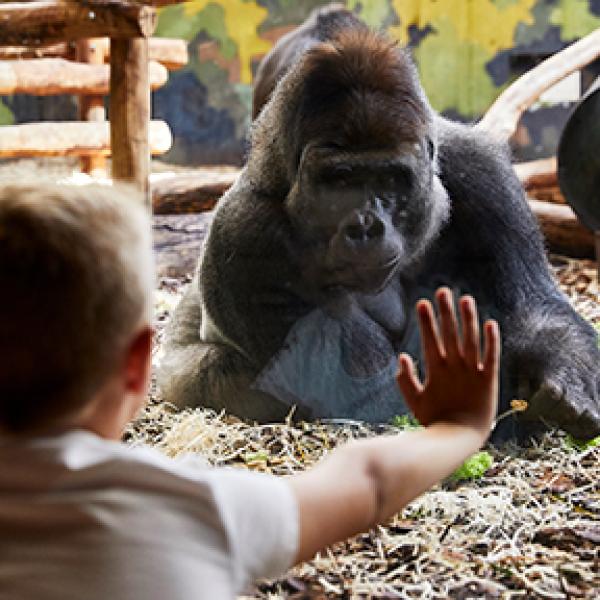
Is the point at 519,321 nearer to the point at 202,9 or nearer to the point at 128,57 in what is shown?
the point at 202,9

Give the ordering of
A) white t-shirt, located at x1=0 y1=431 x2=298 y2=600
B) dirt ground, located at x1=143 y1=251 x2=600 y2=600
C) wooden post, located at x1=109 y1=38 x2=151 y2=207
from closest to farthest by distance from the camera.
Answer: white t-shirt, located at x1=0 y1=431 x2=298 y2=600, dirt ground, located at x1=143 y1=251 x2=600 y2=600, wooden post, located at x1=109 y1=38 x2=151 y2=207

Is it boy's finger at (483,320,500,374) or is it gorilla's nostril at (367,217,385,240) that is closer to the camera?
boy's finger at (483,320,500,374)

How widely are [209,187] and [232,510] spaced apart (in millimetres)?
1451

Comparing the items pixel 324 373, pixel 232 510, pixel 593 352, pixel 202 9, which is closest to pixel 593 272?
pixel 593 352

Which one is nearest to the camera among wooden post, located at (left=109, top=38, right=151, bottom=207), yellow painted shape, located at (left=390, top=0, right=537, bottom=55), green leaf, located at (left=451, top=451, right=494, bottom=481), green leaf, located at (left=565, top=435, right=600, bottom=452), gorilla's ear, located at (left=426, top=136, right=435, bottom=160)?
yellow painted shape, located at (left=390, top=0, right=537, bottom=55)

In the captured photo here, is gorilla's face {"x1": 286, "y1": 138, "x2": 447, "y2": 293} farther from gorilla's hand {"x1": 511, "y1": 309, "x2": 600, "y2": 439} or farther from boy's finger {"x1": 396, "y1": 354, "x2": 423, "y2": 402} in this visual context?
boy's finger {"x1": 396, "y1": 354, "x2": 423, "y2": 402}

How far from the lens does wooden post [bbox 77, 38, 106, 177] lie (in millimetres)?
2668

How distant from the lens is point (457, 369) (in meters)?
1.27

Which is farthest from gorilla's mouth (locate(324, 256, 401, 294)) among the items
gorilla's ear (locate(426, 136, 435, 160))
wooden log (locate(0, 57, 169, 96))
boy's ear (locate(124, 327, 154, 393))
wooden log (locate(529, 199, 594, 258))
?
wooden log (locate(529, 199, 594, 258))

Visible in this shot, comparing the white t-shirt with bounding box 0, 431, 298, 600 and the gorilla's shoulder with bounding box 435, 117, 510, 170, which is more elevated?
the gorilla's shoulder with bounding box 435, 117, 510, 170

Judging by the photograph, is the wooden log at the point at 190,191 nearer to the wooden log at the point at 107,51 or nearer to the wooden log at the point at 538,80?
Result: the wooden log at the point at 107,51

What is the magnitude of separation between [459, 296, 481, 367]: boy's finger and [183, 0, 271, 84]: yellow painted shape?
0.96 meters

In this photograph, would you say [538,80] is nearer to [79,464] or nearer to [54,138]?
[54,138]

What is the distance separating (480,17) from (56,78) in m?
1.07
